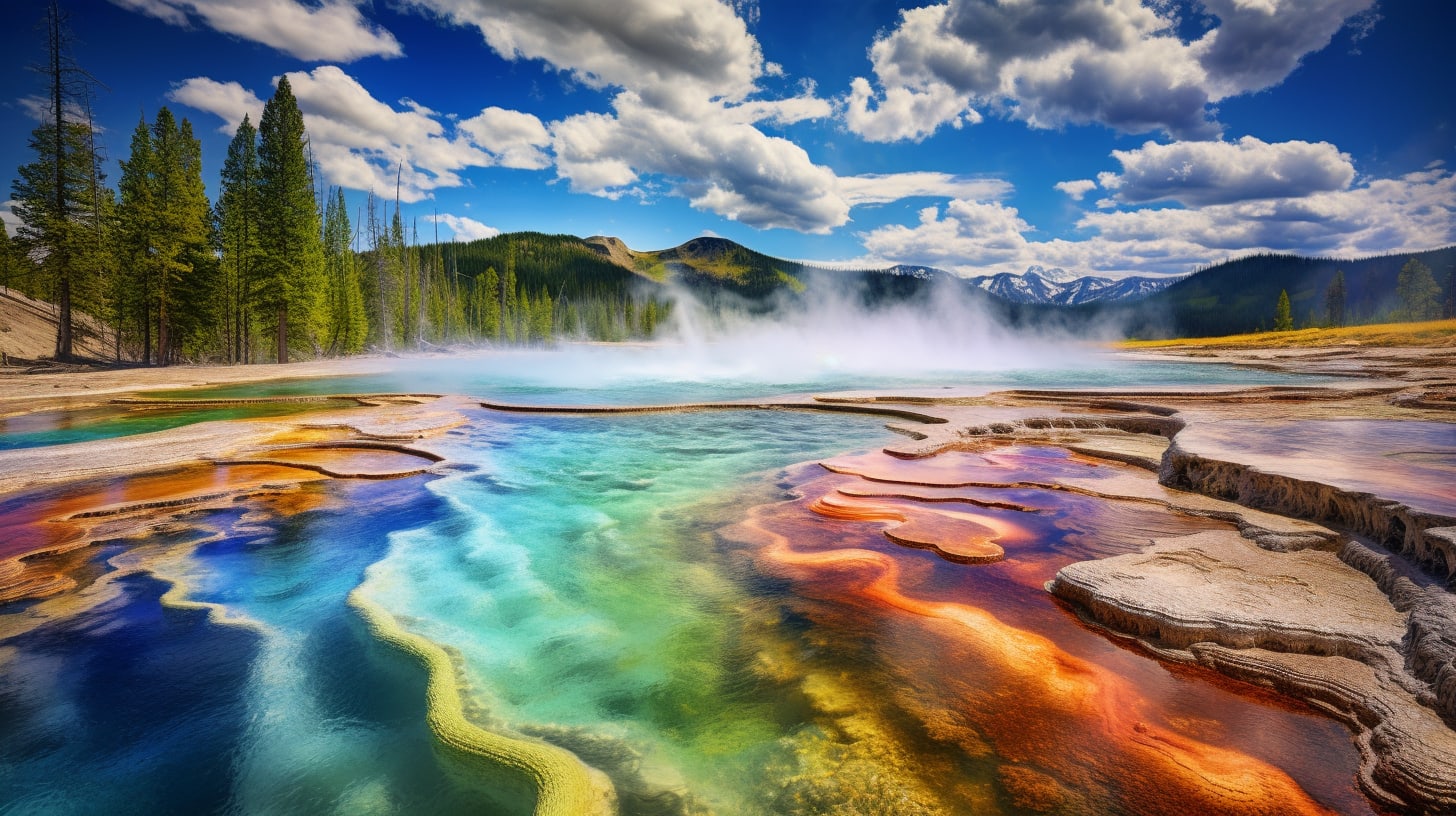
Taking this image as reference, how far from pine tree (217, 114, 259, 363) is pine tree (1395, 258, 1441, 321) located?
11948 centimetres

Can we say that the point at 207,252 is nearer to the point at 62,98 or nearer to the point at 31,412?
the point at 62,98

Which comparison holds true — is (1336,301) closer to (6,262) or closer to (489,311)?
(489,311)

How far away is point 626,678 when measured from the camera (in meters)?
4.33

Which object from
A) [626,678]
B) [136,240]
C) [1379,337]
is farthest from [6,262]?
[1379,337]

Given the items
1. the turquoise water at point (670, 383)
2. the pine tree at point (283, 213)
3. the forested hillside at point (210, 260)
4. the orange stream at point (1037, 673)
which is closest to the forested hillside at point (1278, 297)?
the forested hillside at point (210, 260)

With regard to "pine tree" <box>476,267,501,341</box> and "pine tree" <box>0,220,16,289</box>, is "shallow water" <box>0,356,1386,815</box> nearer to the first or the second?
"pine tree" <box>0,220,16,289</box>

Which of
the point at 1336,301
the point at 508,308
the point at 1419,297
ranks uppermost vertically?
the point at 1336,301

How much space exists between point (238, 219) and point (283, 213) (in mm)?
5325

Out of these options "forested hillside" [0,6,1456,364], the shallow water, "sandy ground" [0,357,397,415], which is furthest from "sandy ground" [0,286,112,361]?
the shallow water

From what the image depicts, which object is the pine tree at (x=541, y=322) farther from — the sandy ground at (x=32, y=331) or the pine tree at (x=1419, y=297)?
the pine tree at (x=1419, y=297)

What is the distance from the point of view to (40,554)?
6.10m

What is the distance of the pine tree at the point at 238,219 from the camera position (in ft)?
112

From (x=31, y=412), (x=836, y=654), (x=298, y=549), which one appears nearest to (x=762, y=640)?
(x=836, y=654)

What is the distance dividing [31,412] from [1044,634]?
80.7ft
